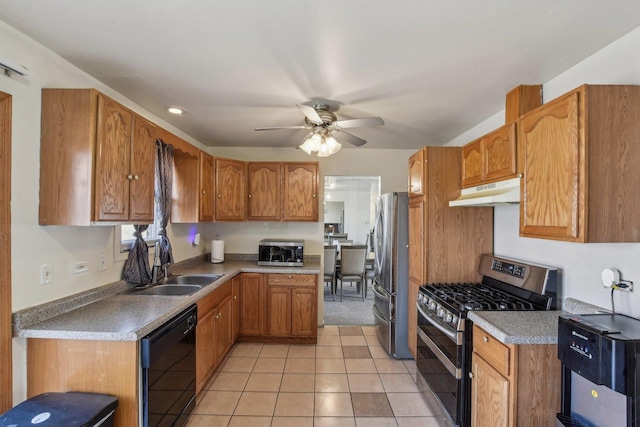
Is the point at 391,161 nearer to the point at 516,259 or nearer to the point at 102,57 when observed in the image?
the point at 516,259

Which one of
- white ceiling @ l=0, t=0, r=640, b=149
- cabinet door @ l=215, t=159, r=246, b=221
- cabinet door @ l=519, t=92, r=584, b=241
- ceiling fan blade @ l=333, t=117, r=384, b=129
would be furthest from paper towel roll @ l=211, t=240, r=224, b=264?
cabinet door @ l=519, t=92, r=584, b=241

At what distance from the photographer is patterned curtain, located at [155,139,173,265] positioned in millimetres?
2678

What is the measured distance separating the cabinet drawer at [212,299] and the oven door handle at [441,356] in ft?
5.94

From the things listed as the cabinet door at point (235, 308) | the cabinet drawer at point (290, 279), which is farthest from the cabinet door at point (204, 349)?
the cabinet drawer at point (290, 279)

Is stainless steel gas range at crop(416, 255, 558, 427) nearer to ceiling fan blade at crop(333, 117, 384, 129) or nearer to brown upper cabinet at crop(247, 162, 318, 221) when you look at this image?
ceiling fan blade at crop(333, 117, 384, 129)

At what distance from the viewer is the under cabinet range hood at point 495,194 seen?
6.24 ft

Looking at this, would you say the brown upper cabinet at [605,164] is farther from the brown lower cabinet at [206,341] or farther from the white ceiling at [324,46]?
the brown lower cabinet at [206,341]

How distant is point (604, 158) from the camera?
144cm

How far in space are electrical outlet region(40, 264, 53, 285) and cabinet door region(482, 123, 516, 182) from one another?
291cm

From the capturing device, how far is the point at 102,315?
5.81 feet

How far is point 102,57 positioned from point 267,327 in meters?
2.84

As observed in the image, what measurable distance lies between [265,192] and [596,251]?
3.06m

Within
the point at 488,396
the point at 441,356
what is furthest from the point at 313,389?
the point at 488,396

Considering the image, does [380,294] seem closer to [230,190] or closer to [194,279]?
[194,279]
